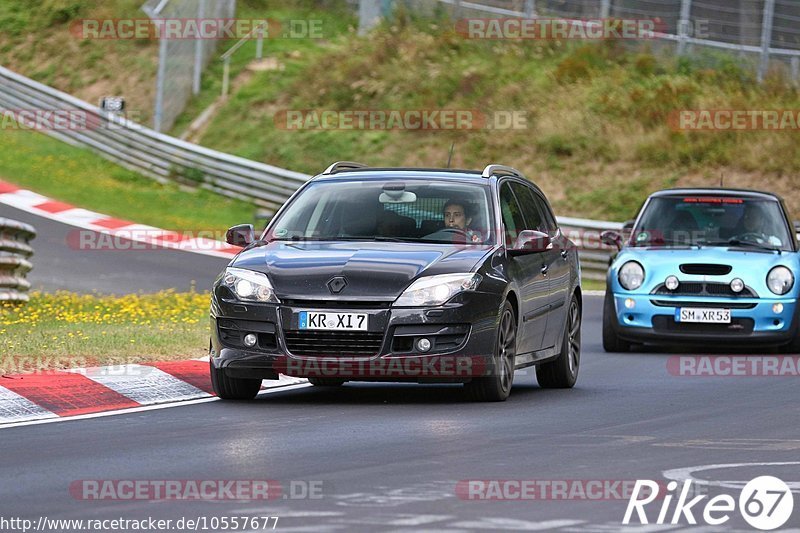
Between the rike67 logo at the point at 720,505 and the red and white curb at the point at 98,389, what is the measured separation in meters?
3.95

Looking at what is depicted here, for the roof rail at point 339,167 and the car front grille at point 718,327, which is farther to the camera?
the car front grille at point 718,327

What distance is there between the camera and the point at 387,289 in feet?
35.4

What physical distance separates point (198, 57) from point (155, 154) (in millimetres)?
4712

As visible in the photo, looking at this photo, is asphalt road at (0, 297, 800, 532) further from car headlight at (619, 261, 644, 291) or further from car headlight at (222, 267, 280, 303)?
car headlight at (619, 261, 644, 291)

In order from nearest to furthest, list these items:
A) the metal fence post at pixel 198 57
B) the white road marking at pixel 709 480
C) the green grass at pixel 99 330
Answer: the white road marking at pixel 709 480, the green grass at pixel 99 330, the metal fence post at pixel 198 57

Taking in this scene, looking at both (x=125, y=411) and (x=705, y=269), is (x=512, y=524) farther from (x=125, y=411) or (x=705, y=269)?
(x=705, y=269)

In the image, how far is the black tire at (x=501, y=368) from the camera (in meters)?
11.2

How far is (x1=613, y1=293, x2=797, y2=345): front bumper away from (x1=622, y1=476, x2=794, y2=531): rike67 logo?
8.87 metres

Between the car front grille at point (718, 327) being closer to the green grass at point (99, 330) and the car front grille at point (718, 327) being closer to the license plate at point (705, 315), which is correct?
the license plate at point (705, 315)

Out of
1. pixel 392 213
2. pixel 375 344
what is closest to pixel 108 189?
pixel 392 213

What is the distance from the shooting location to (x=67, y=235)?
90.4 ft

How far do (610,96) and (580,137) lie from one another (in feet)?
5.03

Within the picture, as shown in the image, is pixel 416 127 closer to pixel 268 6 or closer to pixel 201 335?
pixel 268 6

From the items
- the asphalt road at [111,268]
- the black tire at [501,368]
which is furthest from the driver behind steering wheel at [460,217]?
the asphalt road at [111,268]
